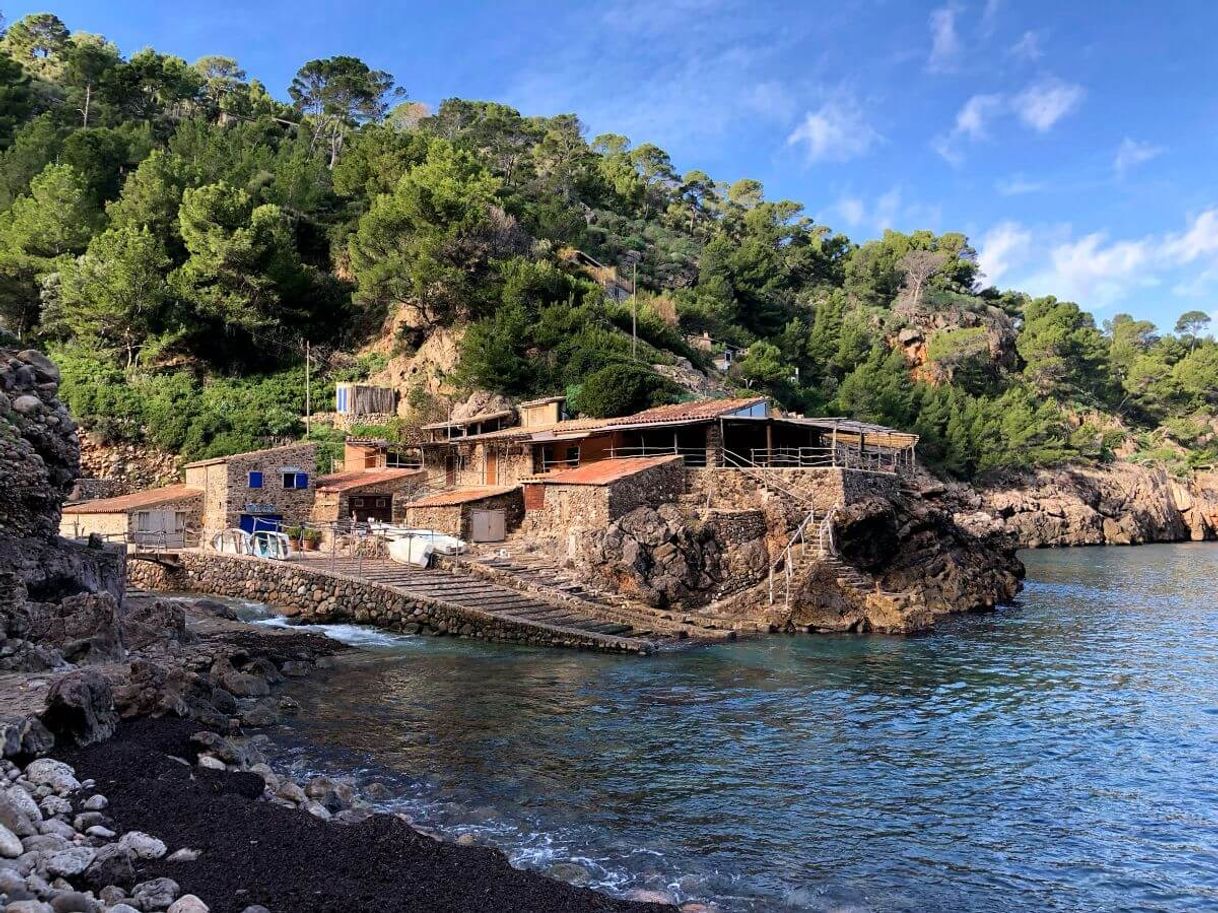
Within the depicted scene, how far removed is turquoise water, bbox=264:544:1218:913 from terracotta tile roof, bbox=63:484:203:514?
56.8 feet

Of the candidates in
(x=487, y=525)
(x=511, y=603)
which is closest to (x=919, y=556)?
(x=511, y=603)

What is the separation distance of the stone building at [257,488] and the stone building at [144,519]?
658 mm

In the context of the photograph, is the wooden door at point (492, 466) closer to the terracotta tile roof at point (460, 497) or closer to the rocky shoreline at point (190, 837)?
the terracotta tile roof at point (460, 497)

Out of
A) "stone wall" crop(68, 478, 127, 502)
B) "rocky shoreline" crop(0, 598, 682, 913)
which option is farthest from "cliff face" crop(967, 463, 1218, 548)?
"rocky shoreline" crop(0, 598, 682, 913)

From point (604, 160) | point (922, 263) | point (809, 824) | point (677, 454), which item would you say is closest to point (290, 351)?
point (677, 454)

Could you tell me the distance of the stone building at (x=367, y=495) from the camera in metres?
37.2

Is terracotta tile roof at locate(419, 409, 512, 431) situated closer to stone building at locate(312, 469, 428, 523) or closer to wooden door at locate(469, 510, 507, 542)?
stone building at locate(312, 469, 428, 523)

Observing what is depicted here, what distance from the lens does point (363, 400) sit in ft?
157

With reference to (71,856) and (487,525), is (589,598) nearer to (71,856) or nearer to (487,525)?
(487,525)

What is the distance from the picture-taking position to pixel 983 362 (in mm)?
76750

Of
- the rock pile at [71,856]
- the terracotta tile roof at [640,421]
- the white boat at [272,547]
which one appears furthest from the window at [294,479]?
the rock pile at [71,856]

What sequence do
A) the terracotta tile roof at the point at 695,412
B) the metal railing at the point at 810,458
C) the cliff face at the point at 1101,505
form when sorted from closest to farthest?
the terracotta tile roof at the point at 695,412 → the metal railing at the point at 810,458 → the cliff face at the point at 1101,505

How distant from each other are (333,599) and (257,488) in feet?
35.2

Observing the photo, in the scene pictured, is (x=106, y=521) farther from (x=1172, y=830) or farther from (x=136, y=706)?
(x=1172, y=830)
